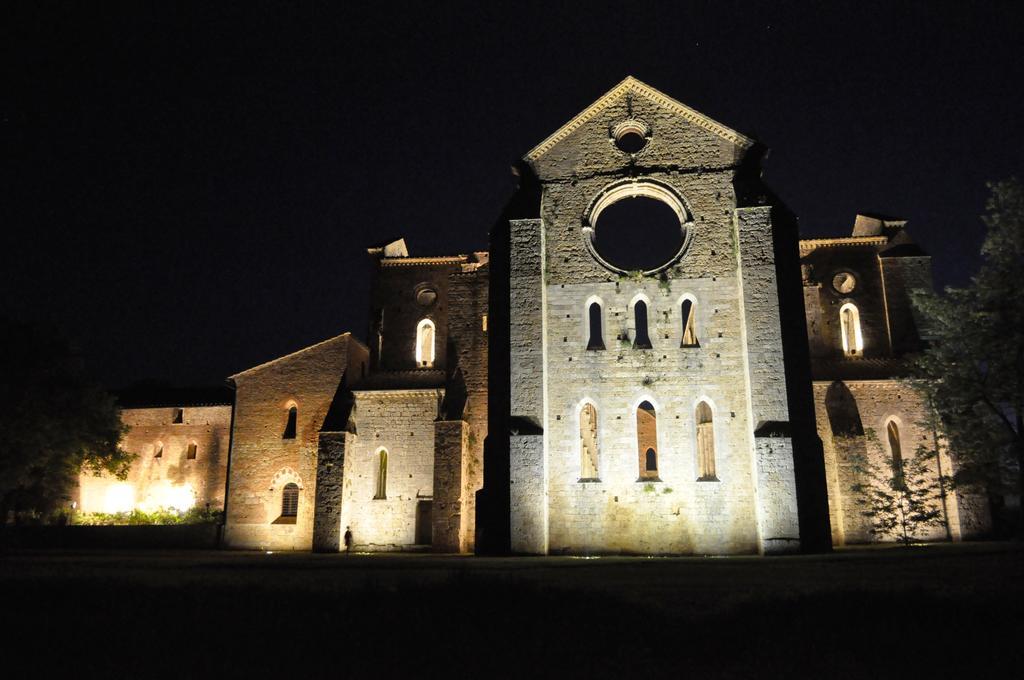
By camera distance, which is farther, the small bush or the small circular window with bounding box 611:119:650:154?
the small bush

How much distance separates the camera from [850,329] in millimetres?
32094

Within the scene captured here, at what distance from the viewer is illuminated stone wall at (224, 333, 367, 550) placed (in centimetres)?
3136

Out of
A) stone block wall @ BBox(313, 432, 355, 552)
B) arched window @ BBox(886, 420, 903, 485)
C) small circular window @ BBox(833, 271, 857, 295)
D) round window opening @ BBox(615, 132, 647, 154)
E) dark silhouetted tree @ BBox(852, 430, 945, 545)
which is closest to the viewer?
dark silhouetted tree @ BBox(852, 430, 945, 545)

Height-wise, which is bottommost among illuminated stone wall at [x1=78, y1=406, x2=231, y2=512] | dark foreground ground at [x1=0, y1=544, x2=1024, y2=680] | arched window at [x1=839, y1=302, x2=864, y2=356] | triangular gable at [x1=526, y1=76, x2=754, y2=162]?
dark foreground ground at [x1=0, y1=544, x2=1024, y2=680]

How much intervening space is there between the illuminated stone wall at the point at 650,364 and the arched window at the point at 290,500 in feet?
44.3

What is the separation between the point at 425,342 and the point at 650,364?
13.5 m

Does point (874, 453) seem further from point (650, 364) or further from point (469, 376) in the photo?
point (469, 376)

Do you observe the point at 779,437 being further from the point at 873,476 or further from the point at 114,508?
the point at 114,508

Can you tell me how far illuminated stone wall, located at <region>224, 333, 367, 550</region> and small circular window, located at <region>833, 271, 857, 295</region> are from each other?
801 inches

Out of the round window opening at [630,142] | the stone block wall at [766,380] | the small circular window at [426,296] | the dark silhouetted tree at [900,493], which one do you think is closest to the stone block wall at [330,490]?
the small circular window at [426,296]

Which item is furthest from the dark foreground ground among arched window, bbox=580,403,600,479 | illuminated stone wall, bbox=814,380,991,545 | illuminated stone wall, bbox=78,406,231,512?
illuminated stone wall, bbox=78,406,231,512

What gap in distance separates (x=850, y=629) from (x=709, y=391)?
49.2ft

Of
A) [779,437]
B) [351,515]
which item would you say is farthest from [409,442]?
[779,437]

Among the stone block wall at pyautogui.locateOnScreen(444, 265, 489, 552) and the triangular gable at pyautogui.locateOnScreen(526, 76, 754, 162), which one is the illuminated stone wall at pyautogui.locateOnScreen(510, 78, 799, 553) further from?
the stone block wall at pyautogui.locateOnScreen(444, 265, 489, 552)
